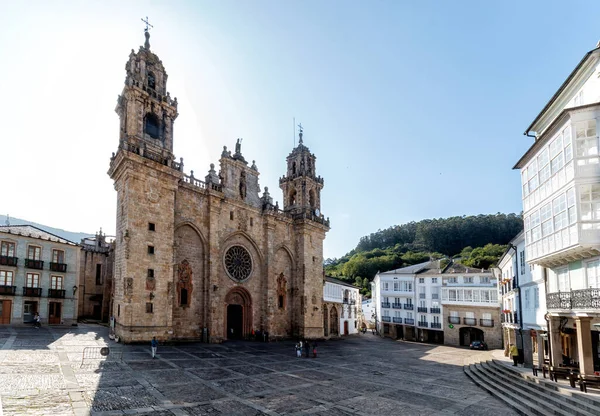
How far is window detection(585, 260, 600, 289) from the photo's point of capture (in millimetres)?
15258

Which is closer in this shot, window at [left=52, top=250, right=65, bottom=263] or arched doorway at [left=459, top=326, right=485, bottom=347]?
window at [left=52, top=250, right=65, bottom=263]

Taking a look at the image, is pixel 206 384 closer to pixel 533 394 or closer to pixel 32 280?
pixel 533 394

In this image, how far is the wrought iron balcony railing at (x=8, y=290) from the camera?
3212cm

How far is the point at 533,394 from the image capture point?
52.3ft

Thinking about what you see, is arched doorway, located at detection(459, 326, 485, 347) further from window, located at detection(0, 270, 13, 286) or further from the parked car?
window, located at detection(0, 270, 13, 286)

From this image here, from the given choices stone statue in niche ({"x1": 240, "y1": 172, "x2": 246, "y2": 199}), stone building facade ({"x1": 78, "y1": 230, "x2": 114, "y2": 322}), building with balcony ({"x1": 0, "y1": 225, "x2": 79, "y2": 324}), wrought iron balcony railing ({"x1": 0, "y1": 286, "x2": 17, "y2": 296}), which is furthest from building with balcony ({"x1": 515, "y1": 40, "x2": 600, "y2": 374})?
stone building facade ({"x1": 78, "y1": 230, "x2": 114, "y2": 322})

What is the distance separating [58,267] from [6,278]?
13.9ft

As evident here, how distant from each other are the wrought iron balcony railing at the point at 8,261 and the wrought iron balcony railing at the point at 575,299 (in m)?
40.2

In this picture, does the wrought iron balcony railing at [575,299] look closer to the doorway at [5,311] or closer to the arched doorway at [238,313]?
the arched doorway at [238,313]

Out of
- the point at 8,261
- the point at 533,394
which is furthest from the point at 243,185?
the point at 533,394

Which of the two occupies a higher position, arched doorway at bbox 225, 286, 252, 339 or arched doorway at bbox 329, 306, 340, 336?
arched doorway at bbox 225, 286, 252, 339

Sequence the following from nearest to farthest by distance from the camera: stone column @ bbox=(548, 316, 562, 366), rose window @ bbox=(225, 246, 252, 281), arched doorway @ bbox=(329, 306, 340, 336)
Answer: stone column @ bbox=(548, 316, 562, 366), rose window @ bbox=(225, 246, 252, 281), arched doorway @ bbox=(329, 306, 340, 336)

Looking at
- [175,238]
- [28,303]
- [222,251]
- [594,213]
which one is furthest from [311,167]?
[594,213]

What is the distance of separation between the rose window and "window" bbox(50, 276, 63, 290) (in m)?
16.3
